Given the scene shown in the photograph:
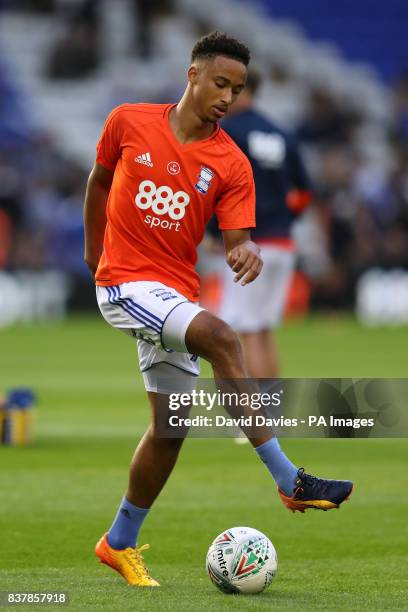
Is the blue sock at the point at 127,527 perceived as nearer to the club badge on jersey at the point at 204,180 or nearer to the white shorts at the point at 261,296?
the club badge on jersey at the point at 204,180

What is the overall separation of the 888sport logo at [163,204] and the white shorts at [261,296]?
4784 mm

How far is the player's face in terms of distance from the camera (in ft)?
18.2

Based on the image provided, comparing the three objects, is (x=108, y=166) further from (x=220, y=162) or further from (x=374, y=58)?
(x=374, y=58)

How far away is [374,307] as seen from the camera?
25047 mm

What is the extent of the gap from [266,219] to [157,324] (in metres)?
5.26

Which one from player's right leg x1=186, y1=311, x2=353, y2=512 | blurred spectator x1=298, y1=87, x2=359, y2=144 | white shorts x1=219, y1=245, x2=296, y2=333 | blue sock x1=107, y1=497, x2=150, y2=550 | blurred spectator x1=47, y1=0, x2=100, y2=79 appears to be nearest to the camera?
player's right leg x1=186, y1=311, x2=353, y2=512

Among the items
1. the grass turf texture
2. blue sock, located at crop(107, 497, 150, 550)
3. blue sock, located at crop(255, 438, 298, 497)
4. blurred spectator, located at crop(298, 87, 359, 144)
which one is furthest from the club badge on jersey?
blurred spectator, located at crop(298, 87, 359, 144)

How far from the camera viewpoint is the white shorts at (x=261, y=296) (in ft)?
34.5

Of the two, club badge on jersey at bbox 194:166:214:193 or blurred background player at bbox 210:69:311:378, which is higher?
club badge on jersey at bbox 194:166:214:193

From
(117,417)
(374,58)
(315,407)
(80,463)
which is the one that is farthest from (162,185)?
(374,58)

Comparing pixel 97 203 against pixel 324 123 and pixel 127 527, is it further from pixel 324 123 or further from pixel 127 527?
pixel 324 123

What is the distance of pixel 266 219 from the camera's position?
1049 centimetres

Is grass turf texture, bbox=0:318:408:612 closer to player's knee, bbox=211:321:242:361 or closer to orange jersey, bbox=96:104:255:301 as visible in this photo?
player's knee, bbox=211:321:242:361

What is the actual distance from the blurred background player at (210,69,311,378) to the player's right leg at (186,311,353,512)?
4.93 meters
